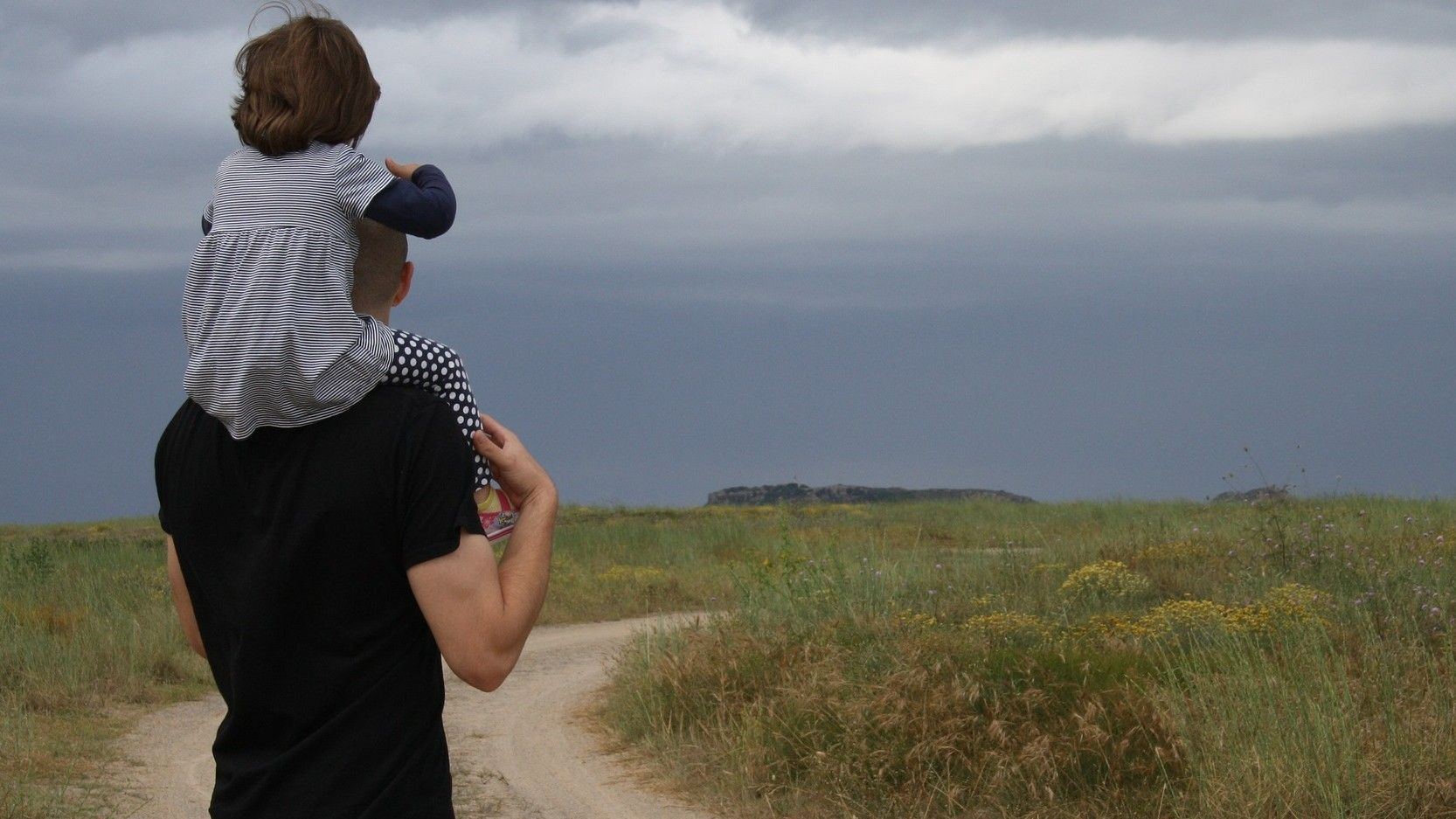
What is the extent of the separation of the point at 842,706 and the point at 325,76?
17.2 ft

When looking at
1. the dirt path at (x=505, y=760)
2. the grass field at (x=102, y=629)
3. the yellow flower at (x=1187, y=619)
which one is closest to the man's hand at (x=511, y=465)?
the dirt path at (x=505, y=760)

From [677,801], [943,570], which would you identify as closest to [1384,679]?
[677,801]

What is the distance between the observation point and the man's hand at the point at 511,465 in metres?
2.13

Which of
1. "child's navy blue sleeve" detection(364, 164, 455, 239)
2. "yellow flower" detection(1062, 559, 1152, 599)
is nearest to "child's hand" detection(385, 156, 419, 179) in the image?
"child's navy blue sleeve" detection(364, 164, 455, 239)

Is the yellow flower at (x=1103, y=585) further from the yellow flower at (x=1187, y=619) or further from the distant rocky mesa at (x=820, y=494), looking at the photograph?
the distant rocky mesa at (x=820, y=494)

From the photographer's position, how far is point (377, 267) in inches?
82.8

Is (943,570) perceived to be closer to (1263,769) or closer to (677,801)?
(677,801)

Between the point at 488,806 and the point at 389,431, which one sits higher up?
the point at 389,431

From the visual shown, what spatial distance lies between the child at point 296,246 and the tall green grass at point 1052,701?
4.64 meters

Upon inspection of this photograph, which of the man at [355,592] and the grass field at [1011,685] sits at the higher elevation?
the man at [355,592]

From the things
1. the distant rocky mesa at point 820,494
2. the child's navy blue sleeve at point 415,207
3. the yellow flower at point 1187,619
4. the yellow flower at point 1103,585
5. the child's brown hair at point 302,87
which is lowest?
the distant rocky mesa at point 820,494

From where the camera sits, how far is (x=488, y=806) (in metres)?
6.96

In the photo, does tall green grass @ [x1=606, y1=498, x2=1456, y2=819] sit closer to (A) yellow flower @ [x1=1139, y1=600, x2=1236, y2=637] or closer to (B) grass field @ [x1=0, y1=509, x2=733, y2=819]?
(A) yellow flower @ [x1=1139, y1=600, x2=1236, y2=637]

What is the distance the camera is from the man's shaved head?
2078mm
